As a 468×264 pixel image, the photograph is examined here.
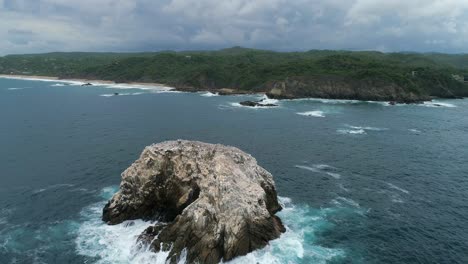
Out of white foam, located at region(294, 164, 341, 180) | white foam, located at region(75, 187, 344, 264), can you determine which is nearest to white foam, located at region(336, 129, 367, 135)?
white foam, located at region(294, 164, 341, 180)

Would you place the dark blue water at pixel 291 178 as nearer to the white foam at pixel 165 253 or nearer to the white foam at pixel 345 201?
the white foam at pixel 165 253

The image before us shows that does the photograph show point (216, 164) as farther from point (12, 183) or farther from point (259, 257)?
point (12, 183)

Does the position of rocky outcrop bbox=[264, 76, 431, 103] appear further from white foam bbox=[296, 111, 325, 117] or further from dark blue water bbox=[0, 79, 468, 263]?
white foam bbox=[296, 111, 325, 117]

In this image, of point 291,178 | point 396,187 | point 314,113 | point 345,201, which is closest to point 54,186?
point 291,178

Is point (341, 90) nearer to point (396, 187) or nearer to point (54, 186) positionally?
point (396, 187)

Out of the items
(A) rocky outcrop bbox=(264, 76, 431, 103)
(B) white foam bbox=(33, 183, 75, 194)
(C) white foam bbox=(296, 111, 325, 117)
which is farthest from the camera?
(A) rocky outcrop bbox=(264, 76, 431, 103)

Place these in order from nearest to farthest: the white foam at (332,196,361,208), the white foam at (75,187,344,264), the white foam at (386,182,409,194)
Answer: the white foam at (75,187,344,264)
the white foam at (332,196,361,208)
the white foam at (386,182,409,194)
